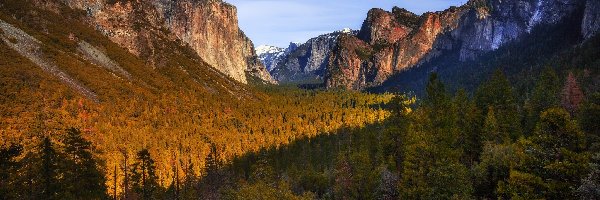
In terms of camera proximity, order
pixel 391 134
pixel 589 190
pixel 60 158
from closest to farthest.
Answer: pixel 589 190 → pixel 60 158 → pixel 391 134

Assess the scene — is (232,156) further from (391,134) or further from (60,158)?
(60,158)

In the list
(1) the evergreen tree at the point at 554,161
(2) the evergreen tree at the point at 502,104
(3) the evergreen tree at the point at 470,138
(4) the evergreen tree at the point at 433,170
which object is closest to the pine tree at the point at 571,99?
(2) the evergreen tree at the point at 502,104

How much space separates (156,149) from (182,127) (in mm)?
33260

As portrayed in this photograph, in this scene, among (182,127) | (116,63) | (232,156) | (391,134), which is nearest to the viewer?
(391,134)

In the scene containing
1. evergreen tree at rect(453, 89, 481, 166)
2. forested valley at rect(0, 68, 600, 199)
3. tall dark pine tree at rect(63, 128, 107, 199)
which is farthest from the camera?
evergreen tree at rect(453, 89, 481, 166)

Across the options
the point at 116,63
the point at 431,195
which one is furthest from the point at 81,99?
the point at 431,195

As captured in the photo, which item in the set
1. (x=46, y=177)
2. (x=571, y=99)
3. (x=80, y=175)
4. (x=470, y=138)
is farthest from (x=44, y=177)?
(x=571, y=99)

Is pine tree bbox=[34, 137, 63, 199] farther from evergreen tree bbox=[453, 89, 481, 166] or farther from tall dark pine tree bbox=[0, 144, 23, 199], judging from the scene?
evergreen tree bbox=[453, 89, 481, 166]

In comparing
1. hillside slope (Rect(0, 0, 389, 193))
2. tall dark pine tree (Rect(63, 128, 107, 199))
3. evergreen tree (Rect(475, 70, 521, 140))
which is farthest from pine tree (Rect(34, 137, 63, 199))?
evergreen tree (Rect(475, 70, 521, 140))

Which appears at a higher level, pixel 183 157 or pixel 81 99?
pixel 81 99

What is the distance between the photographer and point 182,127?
502 ft

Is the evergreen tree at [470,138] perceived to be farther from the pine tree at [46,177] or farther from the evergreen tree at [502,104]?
the pine tree at [46,177]

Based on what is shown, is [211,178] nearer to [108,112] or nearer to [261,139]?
[261,139]

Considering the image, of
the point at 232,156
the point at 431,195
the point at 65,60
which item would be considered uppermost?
the point at 65,60
